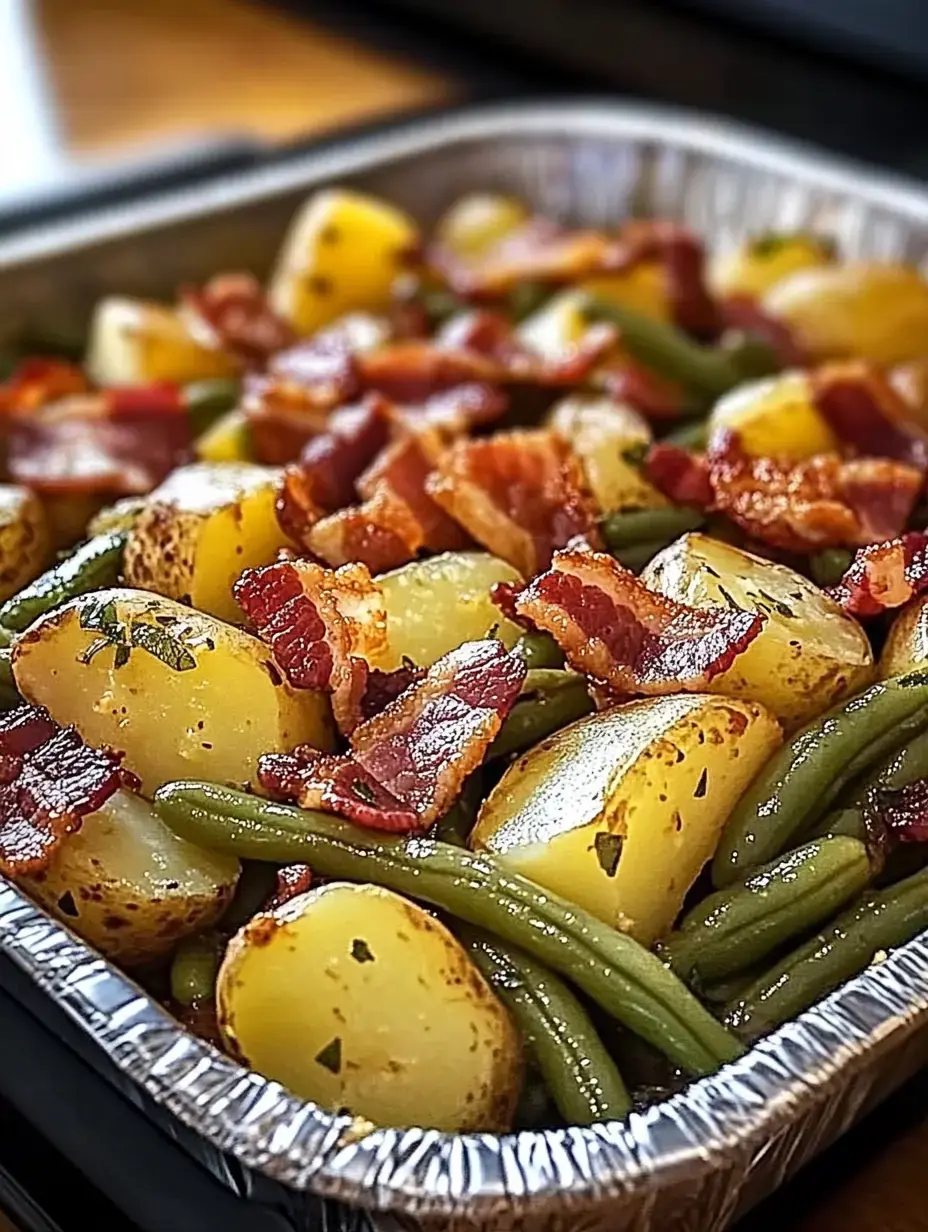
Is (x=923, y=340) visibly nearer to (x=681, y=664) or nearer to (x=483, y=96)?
(x=681, y=664)

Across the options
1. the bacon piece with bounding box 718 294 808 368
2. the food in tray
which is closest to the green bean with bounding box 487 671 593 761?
the food in tray

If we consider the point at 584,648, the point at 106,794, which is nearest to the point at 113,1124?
the point at 106,794

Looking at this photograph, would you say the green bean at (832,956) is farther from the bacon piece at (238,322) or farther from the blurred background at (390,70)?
the blurred background at (390,70)

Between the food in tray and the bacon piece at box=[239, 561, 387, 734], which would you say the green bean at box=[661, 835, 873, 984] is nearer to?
the food in tray

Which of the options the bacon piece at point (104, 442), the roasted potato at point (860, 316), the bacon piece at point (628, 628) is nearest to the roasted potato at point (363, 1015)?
the bacon piece at point (628, 628)

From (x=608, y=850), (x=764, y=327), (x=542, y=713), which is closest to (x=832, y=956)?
(x=608, y=850)

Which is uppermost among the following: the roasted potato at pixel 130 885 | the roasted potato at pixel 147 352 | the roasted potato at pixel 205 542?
the roasted potato at pixel 147 352

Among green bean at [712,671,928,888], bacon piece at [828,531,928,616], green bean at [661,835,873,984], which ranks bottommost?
green bean at [661,835,873,984]
